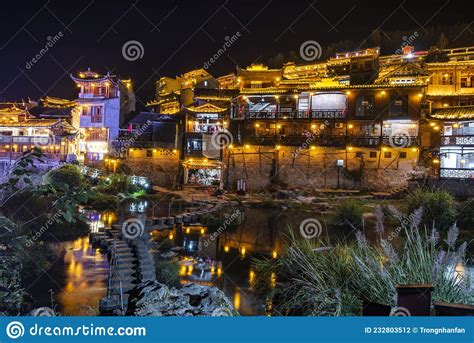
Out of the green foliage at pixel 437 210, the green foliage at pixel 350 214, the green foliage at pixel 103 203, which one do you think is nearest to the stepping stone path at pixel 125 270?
the green foliage at pixel 103 203

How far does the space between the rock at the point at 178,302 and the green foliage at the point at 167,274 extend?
6091 mm

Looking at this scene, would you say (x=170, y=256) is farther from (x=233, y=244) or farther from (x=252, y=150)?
(x=252, y=150)

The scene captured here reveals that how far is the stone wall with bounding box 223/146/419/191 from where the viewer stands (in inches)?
A: 1271

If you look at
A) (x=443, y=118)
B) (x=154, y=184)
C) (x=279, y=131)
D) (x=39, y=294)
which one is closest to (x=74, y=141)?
(x=154, y=184)

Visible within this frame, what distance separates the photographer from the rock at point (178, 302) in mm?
4371
